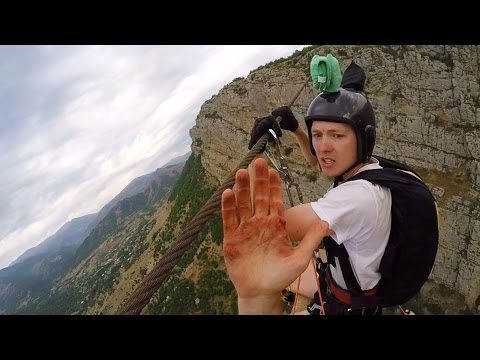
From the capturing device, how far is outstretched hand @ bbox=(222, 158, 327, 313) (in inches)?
61.6

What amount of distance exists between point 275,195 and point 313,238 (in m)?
0.35

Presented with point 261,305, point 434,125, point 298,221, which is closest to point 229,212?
point 261,305

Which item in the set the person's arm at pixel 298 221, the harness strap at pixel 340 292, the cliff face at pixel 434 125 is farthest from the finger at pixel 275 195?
the cliff face at pixel 434 125

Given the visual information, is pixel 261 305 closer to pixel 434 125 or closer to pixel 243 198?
pixel 243 198

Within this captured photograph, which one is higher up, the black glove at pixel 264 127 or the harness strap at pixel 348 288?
the black glove at pixel 264 127

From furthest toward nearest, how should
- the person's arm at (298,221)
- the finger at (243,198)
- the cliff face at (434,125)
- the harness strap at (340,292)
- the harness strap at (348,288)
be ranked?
the cliff face at (434,125) < the harness strap at (340,292) < the harness strap at (348,288) < the person's arm at (298,221) < the finger at (243,198)

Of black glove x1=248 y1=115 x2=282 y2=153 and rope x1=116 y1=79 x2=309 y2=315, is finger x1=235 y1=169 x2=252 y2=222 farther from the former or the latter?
black glove x1=248 y1=115 x2=282 y2=153

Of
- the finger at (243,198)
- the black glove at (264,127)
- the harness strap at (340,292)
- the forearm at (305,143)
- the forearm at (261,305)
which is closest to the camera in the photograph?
the forearm at (261,305)

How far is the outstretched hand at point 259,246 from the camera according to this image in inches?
61.6

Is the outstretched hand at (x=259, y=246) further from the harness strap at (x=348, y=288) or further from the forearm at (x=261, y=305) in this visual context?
the harness strap at (x=348, y=288)

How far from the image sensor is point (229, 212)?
167 cm

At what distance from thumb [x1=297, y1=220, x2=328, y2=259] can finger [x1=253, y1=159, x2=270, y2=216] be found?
0.29 meters

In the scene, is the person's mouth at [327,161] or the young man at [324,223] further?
the person's mouth at [327,161]
